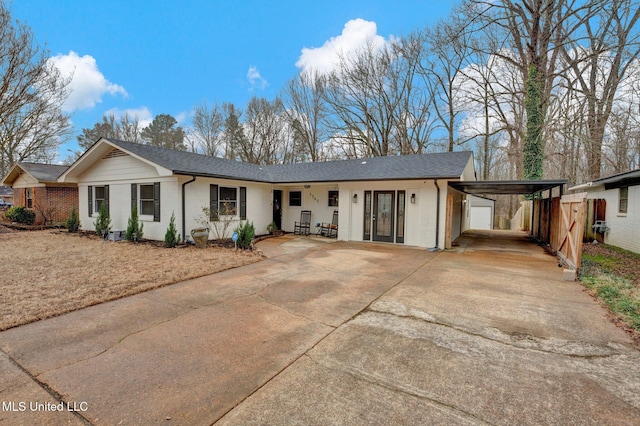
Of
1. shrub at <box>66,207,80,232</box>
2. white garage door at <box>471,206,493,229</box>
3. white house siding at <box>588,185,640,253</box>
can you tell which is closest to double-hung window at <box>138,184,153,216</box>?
shrub at <box>66,207,80,232</box>

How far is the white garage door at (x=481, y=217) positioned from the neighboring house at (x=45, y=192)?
26478 millimetres

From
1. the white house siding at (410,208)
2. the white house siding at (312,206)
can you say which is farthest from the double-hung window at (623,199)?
the white house siding at (312,206)

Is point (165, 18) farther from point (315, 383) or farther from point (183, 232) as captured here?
point (315, 383)

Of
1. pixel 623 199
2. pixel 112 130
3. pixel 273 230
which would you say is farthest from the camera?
pixel 112 130

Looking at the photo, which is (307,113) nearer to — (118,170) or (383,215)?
(383,215)

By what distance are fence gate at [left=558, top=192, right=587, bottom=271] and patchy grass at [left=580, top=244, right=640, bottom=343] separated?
1.30 ft

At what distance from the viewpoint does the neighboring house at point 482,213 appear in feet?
75.9

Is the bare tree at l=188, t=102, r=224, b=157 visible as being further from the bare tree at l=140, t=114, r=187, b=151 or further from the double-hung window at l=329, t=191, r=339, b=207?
the double-hung window at l=329, t=191, r=339, b=207

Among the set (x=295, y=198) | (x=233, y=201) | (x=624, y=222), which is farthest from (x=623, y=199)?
(x=233, y=201)

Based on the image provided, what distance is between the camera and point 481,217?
23.7m

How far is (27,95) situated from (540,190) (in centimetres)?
2349

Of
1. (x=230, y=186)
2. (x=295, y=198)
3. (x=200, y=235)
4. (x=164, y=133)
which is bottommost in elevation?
(x=200, y=235)

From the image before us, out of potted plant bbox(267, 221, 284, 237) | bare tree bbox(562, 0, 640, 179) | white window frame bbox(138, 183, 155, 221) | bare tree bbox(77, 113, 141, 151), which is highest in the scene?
bare tree bbox(77, 113, 141, 151)

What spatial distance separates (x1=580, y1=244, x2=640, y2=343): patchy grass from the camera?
4160mm
